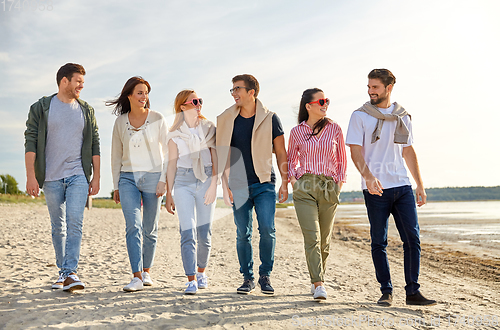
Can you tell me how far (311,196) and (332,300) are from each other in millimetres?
1301

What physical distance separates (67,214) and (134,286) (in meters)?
1.12

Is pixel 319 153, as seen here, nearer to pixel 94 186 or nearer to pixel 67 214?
pixel 94 186

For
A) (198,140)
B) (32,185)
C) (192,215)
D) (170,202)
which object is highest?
(198,140)

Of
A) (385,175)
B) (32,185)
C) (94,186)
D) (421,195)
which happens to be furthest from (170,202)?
(421,195)

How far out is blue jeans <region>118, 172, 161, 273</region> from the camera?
4.32 metres

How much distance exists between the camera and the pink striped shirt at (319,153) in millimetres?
4141

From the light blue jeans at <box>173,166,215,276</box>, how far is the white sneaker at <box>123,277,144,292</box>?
0.59 metres

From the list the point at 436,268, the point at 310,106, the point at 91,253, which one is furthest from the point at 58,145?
the point at 436,268

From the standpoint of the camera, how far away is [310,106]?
435cm

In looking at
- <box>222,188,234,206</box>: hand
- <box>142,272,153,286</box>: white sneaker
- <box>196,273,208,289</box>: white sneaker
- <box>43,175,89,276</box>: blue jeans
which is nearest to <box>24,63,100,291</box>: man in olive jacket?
<box>43,175,89,276</box>: blue jeans

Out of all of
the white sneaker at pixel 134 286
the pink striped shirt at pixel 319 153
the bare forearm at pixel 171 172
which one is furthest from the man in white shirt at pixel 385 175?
the white sneaker at pixel 134 286

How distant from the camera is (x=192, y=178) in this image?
172 inches

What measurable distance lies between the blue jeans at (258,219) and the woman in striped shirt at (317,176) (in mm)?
326

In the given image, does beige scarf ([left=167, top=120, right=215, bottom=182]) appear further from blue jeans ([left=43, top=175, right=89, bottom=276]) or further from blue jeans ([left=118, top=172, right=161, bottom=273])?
blue jeans ([left=43, top=175, right=89, bottom=276])
